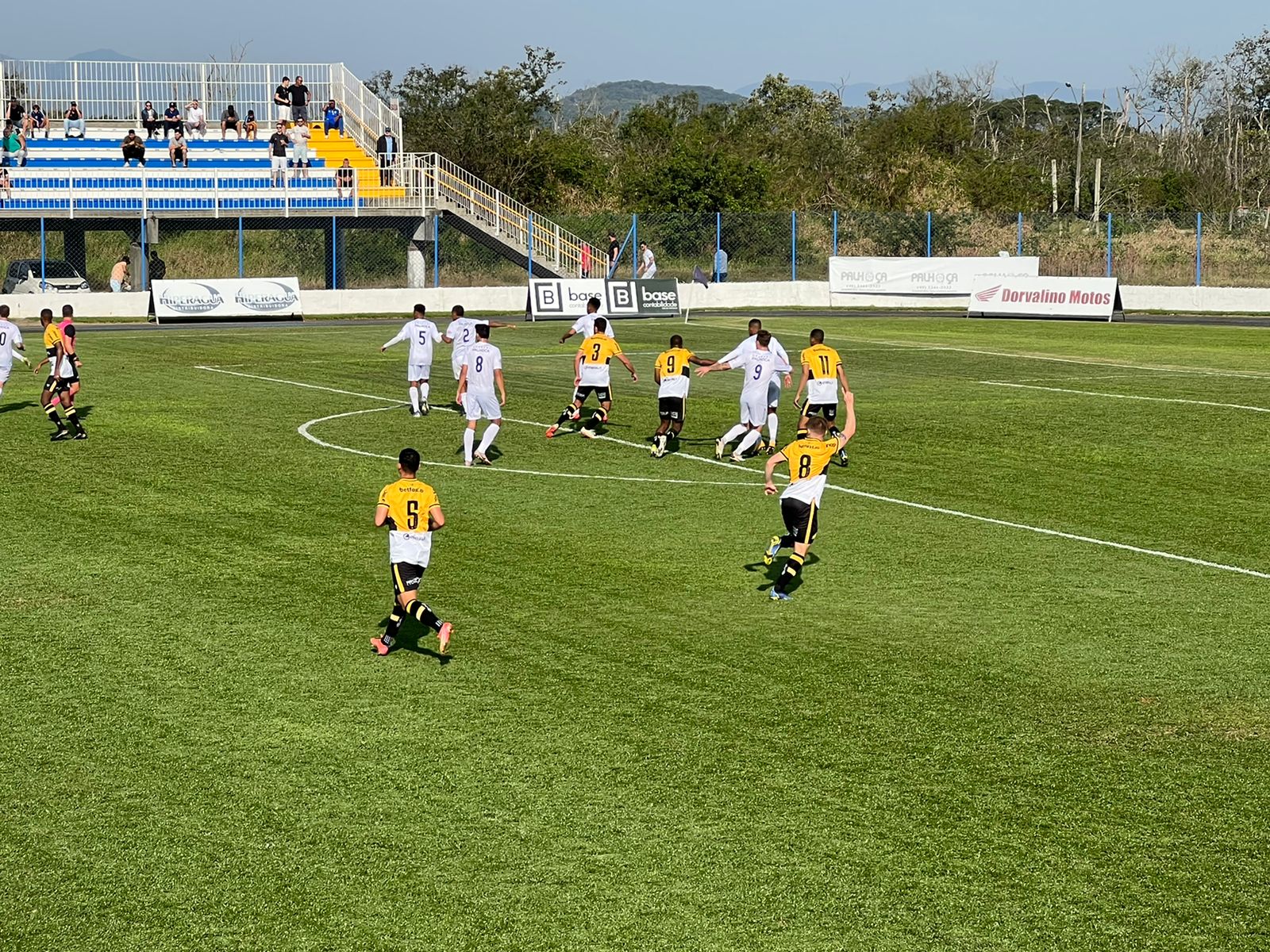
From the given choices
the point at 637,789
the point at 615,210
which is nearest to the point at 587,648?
the point at 637,789

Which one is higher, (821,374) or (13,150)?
(13,150)

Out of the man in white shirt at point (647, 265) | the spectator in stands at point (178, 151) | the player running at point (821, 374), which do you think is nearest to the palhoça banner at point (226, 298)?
the spectator in stands at point (178, 151)

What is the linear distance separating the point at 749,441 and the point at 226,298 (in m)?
29.7

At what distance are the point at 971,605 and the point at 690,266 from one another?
4670cm

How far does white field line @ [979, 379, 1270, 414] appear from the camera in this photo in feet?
92.2

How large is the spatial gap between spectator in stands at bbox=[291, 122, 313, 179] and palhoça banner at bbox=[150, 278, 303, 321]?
8.24 meters

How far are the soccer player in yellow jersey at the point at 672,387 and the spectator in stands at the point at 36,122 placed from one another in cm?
4215

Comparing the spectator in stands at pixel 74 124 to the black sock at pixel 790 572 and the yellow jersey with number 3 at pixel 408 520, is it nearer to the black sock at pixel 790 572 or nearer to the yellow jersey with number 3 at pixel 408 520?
the black sock at pixel 790 572

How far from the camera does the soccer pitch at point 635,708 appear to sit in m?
7.98

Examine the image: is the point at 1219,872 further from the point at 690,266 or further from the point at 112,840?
the point at 690,266

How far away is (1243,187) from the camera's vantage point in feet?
279

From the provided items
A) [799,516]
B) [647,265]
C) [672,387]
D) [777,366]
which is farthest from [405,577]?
[647,265]

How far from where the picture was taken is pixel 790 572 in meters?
14.1

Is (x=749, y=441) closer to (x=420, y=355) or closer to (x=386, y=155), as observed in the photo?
(x=420, y=355)
